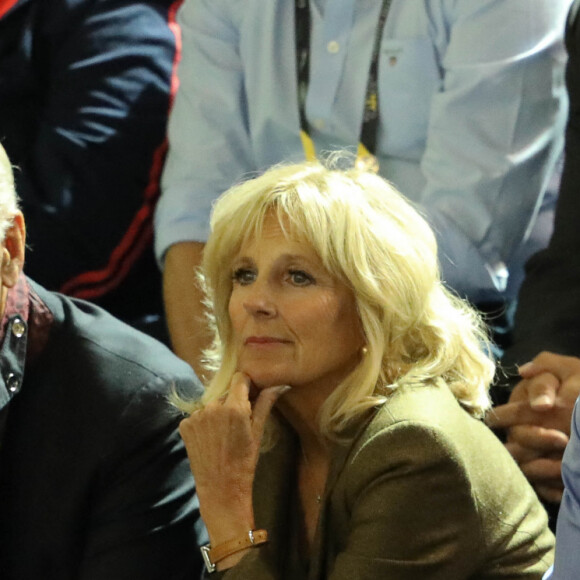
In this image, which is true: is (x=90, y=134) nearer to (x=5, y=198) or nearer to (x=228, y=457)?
(x=5, y=198)

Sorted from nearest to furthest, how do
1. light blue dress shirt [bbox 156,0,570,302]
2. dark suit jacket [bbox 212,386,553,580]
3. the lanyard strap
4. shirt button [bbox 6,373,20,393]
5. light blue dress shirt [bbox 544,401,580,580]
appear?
light blue dress shirt [bbox 544,401,580,580], dark suit jacket [bbox 212,386,553,580], shirt button [bbox 6,373,20,393], light blue dress shirt [bbox 156,0,570,302], the lanyard strap

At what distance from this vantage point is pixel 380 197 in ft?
4.99

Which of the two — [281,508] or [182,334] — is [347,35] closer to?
[182,334]

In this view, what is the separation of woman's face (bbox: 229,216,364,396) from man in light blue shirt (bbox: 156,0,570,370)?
0.58m

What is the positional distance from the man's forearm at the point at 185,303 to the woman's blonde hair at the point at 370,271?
52 centimetres

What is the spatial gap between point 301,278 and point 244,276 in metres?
0.10

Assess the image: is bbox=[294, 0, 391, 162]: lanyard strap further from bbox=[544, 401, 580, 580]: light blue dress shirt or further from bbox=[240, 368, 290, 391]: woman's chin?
bbox=[544, 401, 580, 580]: light blue dress shirt

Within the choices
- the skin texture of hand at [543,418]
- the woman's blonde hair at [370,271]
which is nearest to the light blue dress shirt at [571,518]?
the woman's blonde hair at [370,271]

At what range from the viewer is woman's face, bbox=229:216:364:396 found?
1.46 metres

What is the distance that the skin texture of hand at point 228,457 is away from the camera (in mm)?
1440

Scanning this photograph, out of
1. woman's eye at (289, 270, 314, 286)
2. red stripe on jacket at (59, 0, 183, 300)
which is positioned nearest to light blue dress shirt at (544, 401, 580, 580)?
woman's eye at (289, 270, 314, 286)

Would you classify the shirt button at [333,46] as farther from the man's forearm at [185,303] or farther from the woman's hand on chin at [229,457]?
the woman's hand on chin at [229,457]

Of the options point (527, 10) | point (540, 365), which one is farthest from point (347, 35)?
point (540, 365)

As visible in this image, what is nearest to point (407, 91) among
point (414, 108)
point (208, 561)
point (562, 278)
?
point (414, 108)
